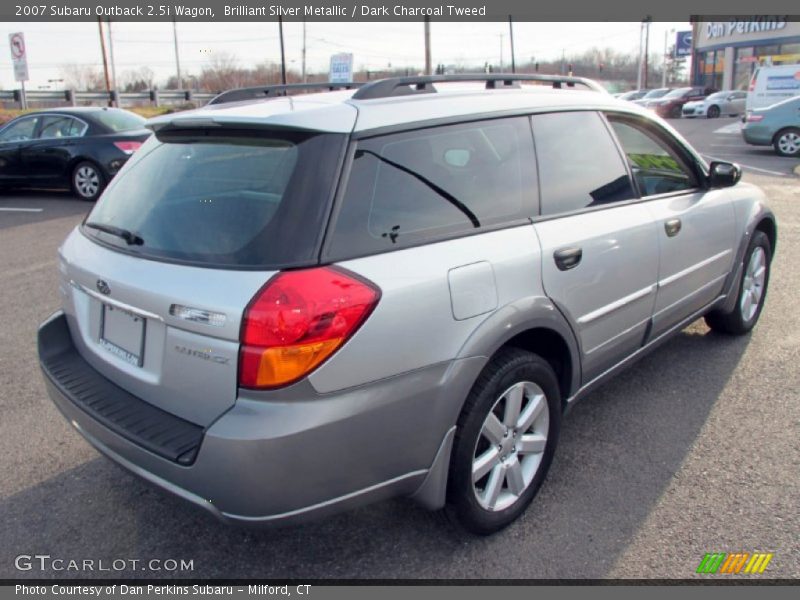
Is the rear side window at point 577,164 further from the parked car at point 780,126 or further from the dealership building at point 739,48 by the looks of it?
the dealership building at point 739,48

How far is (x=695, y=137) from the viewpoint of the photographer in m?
23.6

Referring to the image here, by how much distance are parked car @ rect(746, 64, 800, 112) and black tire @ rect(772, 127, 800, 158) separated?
281 inches

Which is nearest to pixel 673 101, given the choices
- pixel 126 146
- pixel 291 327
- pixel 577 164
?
pixel 126 146

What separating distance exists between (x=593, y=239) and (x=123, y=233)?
198 centimetres

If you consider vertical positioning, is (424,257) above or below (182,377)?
above

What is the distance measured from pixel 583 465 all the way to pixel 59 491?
2.43 m

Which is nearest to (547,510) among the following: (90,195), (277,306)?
(277,306)

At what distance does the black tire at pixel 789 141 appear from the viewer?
16.6 m

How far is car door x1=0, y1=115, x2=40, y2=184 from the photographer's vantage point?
1159 cm

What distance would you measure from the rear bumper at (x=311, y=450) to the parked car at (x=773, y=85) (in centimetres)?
2467

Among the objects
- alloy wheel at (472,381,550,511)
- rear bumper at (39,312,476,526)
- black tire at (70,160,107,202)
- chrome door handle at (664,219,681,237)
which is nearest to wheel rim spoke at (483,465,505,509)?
alloy wheel at (472,381,550,511)

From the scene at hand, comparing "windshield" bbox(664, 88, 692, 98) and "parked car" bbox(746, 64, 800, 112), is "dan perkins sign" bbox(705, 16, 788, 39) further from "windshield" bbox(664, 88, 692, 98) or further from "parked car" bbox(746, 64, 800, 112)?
"parked car" bbox(746, 64, 800, 112)
